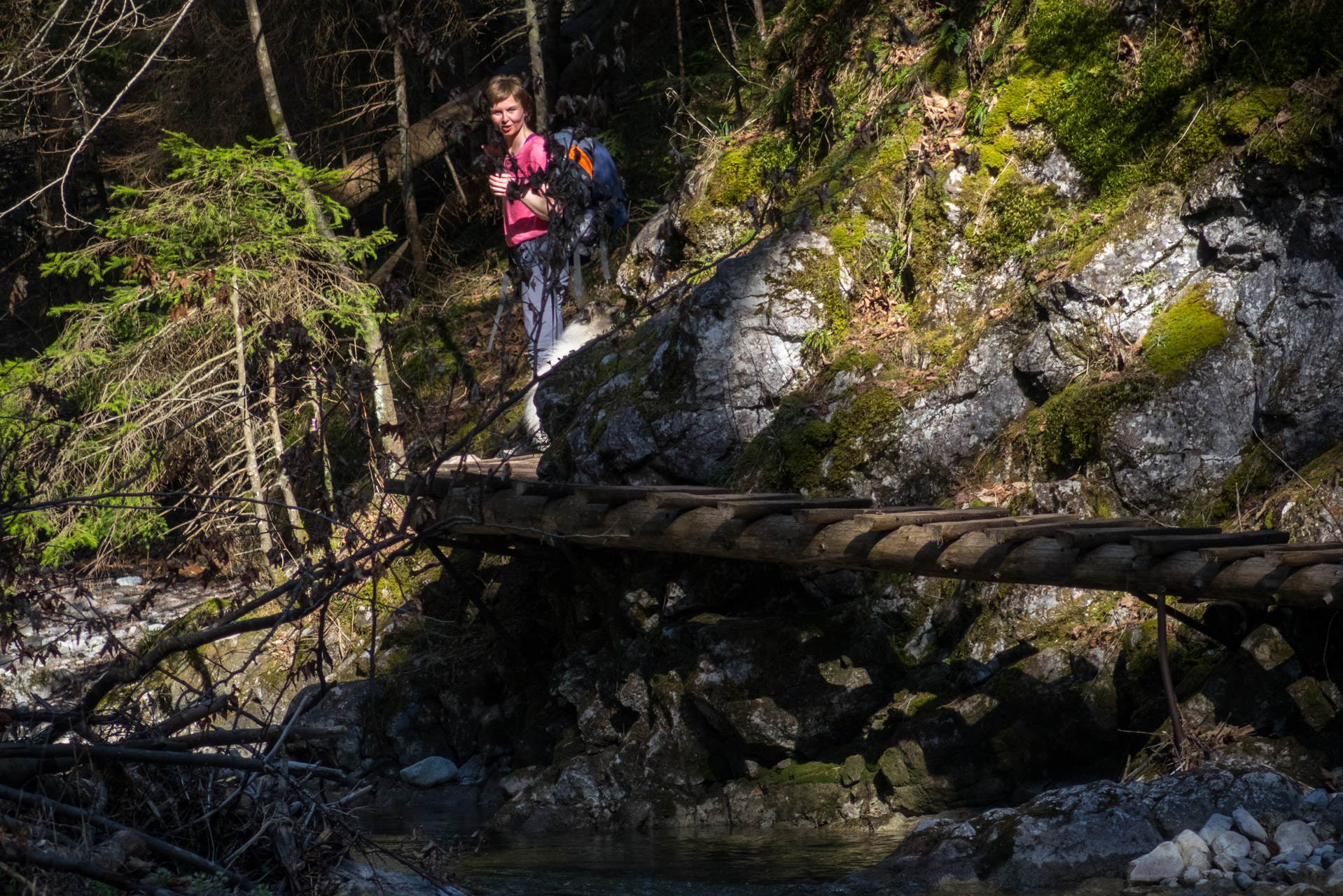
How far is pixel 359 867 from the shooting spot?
5.19 metres

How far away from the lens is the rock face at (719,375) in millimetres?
9812

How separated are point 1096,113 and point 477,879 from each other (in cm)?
774

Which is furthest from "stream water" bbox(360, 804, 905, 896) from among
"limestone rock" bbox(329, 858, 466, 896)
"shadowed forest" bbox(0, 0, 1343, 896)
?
"limestone rock" bbox(329, 858, 466, 896)

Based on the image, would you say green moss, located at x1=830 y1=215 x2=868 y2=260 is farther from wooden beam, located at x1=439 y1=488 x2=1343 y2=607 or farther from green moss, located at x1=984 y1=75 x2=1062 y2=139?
wooden beam, located at x1=439 y1=488 x2=1343 y2=607

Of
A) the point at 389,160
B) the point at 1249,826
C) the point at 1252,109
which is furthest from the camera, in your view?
the point at 389,160

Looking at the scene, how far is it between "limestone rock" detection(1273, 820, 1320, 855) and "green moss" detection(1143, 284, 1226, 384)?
3.49m

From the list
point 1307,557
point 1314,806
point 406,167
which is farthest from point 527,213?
point 406,167

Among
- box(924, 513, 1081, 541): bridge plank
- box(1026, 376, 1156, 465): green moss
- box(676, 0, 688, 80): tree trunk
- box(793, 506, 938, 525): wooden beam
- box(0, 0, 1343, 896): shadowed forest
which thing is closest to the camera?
box(0, 0, 1343, 896): shadowed forest

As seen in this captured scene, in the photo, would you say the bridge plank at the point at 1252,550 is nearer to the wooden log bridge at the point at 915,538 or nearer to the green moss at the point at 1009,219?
the wooden log bridge at the point at 915,538

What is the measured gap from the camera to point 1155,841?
215 inches

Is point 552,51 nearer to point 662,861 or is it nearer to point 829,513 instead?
point 829,513

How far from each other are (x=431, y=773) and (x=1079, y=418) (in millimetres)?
6775

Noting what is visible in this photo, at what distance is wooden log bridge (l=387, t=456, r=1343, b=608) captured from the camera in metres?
5.46

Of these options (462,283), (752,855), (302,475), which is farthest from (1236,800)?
(462,283)
